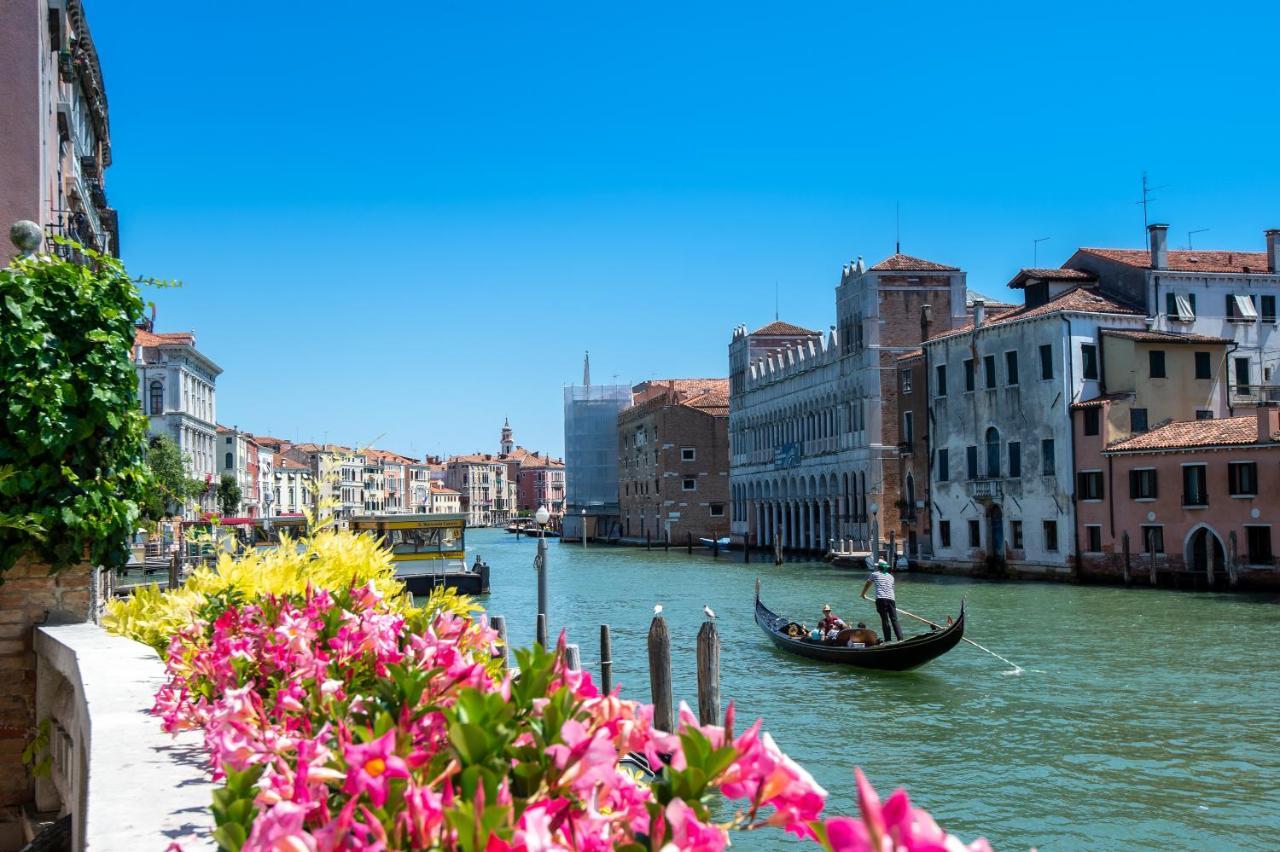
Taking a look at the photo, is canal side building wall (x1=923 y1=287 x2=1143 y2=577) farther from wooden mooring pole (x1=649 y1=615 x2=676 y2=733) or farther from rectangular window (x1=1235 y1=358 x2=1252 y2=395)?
wooden mooring pole (x1=649 y1=615 x2=676 y2=733)

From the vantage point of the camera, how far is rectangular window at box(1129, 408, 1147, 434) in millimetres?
26391

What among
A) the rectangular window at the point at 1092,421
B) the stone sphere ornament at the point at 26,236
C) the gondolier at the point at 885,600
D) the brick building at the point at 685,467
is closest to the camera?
the stone sphere ornament at the point at 26,236

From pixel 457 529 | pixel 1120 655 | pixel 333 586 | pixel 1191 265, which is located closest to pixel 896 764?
pixel 333 586

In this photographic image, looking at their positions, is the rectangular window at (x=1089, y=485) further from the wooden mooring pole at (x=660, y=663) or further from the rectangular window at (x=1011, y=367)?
the wooden mooring pole at (x=660, y=663)

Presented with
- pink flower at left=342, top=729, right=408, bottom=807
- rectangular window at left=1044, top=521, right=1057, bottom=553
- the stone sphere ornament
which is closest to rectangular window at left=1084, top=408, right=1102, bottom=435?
rectangular window at left=1044, top=521, right=1057, bottom=553

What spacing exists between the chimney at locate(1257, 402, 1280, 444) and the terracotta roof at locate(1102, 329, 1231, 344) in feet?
14.5

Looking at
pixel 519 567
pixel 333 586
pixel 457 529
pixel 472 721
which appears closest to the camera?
pixel 472 721

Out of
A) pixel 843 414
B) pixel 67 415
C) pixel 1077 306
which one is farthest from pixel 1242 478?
pixel 67 415

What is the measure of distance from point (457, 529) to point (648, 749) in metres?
26.8

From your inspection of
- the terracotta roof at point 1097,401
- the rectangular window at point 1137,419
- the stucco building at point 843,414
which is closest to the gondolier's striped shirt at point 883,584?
the terracotta roof at point 1097,401

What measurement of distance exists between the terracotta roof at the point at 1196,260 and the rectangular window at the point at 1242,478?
24.7 ft

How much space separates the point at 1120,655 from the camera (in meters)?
14.8

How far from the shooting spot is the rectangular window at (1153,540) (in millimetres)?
24339

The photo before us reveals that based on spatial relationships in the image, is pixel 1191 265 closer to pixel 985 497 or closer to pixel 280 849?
pixel 985 497
